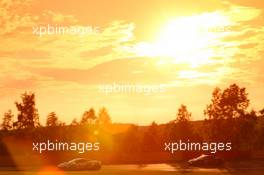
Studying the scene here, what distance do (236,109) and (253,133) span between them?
1.44 m

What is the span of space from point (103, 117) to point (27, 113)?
4.80 meters

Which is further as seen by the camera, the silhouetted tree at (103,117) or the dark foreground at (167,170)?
the dark foreground at (167,170)

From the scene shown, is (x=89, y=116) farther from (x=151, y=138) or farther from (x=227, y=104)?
(x=227, y=104)

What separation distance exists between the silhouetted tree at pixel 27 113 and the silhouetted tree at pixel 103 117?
291 centimetres

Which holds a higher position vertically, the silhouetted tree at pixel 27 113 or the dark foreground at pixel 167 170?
the silhouetted tree at pixel 27 113

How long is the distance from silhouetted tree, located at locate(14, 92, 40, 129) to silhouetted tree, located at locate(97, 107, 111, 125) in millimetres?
2914

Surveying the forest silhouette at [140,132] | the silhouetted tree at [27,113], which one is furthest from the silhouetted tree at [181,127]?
the silhouetted tree at [27,113]

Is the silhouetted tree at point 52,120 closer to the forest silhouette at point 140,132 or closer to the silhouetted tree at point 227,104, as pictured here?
the forest silhouette at point 140,132

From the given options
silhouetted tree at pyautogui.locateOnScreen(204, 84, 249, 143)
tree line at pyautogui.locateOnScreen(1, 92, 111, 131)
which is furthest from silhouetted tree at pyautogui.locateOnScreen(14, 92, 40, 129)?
silhouetted tree at pyautogui.locateOnScreen(204, 84, 249, 143)

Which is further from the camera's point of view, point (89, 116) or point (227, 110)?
point (227, 110)

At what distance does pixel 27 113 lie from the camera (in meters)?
30.8

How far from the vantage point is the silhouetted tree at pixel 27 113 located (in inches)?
1115

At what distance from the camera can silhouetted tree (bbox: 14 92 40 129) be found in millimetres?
28333

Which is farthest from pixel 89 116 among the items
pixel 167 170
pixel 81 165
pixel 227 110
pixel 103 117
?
pixel 227 110
